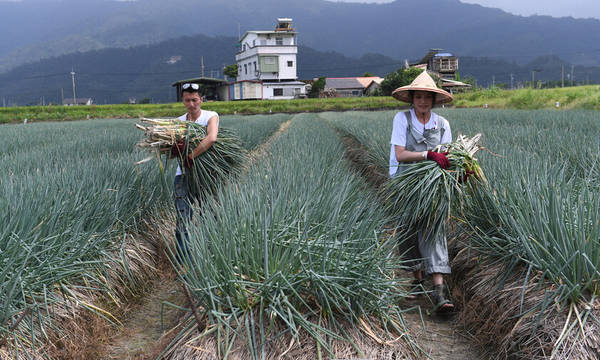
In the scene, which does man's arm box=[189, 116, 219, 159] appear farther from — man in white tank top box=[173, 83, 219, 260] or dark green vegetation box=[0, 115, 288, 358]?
dark green vegetation box=[0, 115, 288, 358]

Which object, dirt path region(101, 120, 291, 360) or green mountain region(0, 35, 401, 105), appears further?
green mountain region(0, 35, 401, 105)

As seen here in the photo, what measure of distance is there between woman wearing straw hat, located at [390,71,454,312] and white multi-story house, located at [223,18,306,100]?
135ft

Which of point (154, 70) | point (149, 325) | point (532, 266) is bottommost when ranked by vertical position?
point (149, 325)

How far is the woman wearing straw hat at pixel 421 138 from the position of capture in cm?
270

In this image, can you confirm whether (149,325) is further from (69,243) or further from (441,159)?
(441,159)

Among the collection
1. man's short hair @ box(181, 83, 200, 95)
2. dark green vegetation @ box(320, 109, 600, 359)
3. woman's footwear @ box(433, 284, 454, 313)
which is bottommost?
woman's footwear @ box(433, 284, 454, 313)

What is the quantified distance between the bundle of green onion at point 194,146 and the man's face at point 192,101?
0.53 feet

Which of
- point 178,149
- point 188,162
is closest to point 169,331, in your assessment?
point 178,149

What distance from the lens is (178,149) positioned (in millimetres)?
2957

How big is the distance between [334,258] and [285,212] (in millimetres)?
541

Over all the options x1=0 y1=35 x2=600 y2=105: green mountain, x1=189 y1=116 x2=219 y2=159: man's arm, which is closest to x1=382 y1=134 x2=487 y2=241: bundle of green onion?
x1=189 y1=116 x2=219 y2=159: man's arm

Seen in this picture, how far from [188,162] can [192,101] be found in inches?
17.3

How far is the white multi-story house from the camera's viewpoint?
43688 mm

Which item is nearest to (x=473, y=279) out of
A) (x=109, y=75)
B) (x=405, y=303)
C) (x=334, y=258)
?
(x=405, y=303)
